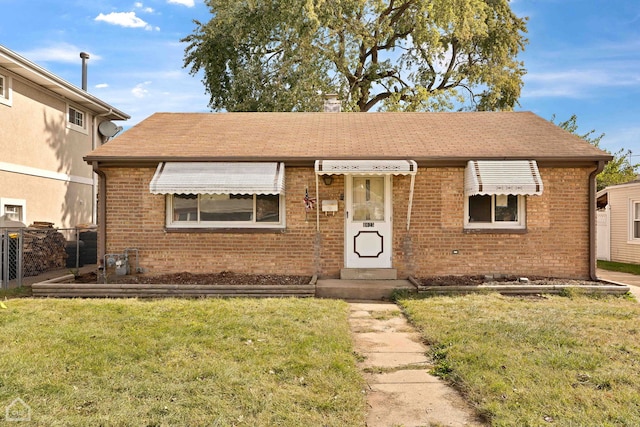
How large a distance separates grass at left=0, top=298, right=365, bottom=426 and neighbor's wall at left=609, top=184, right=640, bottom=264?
15.0m

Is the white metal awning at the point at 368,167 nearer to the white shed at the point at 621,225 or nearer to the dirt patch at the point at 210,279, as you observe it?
the dirt patch at the point at 210,279

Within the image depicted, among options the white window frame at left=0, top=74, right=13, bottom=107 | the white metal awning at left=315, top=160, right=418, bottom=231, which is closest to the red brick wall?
the white metal awning at left=315, top=160, right=418, bottom=231

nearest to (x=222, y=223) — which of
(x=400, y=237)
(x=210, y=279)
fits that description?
(x=210, y=279)

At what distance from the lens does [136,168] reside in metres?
10.7

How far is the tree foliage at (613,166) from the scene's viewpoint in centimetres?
3412

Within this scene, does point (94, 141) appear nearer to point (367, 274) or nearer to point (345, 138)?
point (345, 138)

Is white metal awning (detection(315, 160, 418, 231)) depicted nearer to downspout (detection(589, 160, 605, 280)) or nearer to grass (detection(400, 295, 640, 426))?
grass (detection(400, 295, 640, 426))

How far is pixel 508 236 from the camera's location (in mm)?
10484

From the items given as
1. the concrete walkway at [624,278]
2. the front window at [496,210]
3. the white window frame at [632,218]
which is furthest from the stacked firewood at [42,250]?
the white window frame at [632,218]

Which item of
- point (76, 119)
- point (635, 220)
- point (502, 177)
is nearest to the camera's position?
point (502, 177)

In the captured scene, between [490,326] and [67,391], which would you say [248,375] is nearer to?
[67,391]

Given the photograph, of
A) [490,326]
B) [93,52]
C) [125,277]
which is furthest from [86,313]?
[93,52]

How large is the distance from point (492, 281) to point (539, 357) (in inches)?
205

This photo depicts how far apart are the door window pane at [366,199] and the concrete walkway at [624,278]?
5.94 m
